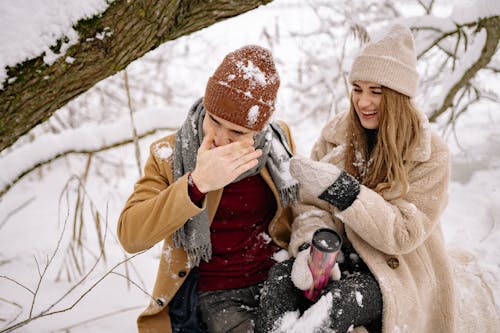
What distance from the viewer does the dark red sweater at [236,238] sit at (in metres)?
1.81

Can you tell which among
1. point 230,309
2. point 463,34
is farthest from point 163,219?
point 463,34

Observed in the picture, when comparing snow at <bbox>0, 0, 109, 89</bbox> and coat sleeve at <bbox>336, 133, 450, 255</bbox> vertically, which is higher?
snow at <bbox>0, 0, 109, 89</bbox>

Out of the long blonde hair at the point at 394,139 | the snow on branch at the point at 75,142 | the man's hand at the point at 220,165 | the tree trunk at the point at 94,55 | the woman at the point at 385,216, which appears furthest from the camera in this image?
the snow on branch at the point at 75,142

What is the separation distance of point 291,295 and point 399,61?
3.89 feet

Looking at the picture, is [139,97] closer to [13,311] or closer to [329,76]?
[329,76]

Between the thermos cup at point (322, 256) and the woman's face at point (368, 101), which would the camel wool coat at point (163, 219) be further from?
the woman's face at point (368, 101)

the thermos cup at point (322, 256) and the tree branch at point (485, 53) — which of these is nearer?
the thermos cup at point (322, 256)

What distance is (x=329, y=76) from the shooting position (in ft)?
12.1

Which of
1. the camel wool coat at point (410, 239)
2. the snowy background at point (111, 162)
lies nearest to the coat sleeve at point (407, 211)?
the camel wool coat at point (410, 239)

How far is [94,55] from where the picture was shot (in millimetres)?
1320

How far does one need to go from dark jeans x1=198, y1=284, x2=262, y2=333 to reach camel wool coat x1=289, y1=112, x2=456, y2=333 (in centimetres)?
32

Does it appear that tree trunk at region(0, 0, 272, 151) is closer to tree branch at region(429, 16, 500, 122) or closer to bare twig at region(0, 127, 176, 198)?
bare twig at region(0, 127, 176, 198)

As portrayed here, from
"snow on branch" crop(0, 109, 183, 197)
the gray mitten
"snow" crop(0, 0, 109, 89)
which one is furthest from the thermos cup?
"snow on branch" crop(0, 109, 183, 197)

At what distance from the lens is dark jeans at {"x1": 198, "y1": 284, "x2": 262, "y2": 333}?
1710 mm
